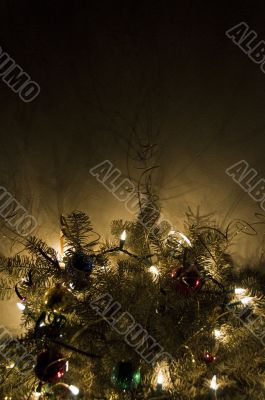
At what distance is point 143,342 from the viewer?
813 millimetres

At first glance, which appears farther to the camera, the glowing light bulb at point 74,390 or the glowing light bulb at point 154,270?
the glowing light bulb at point 154,270

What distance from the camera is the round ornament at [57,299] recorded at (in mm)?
788

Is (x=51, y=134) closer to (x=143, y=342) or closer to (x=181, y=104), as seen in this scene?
(x=181, y=104)

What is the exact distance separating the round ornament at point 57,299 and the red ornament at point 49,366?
97 mm

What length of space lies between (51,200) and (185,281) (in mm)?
463

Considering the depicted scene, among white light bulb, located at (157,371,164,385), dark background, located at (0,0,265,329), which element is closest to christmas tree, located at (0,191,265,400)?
white light bulb, located at (157,371,164,385)

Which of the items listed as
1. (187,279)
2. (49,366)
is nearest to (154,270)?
(187,279)

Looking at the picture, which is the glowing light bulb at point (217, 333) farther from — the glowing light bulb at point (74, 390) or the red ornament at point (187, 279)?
the glowing light bulb at point (74, 390)

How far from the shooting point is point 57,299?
2.59 feet

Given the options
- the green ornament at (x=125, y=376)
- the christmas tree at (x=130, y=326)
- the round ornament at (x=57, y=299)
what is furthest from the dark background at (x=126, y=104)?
the green ornament at (x=125, y=376)

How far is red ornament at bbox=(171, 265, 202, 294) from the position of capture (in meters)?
0.82

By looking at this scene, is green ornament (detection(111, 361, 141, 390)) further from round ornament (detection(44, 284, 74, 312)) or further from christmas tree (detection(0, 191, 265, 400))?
round ornament (detection(44, 284, 74, 312))

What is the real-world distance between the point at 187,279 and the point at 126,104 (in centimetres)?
48

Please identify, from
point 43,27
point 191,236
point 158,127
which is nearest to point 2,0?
point 43,27
